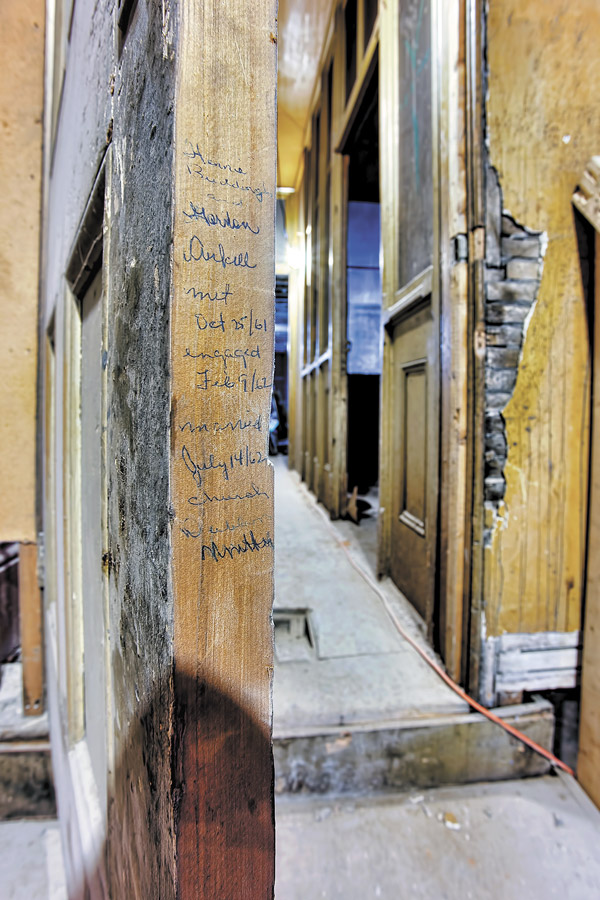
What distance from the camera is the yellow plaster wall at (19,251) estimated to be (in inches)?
79.4

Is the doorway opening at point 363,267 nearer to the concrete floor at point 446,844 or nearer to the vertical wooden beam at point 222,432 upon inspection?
the concrete floor at point 446,844

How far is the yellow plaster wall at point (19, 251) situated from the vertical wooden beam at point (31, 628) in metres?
0.12

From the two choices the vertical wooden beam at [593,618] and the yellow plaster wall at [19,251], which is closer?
the vertical wooden beam at [593,618]

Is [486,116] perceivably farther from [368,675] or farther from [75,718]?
[75,718]

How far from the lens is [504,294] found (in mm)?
1537

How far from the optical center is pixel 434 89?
5.73 feet

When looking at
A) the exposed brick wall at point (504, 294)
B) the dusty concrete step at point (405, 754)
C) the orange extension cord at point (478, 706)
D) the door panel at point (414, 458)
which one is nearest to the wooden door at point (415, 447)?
the door panel at point (414, 458)

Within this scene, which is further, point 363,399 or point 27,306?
point 363,399

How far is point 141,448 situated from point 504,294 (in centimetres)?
142

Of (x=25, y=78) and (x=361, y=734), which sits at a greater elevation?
(x=25, y=78)

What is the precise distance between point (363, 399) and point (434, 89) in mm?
4636

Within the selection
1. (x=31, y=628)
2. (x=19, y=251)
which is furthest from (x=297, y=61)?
(x=31, y=628)

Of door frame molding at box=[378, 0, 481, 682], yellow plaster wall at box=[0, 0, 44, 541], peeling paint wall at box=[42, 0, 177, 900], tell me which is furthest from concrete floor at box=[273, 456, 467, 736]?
yellow plaster wall at box=[0, 0, 44, 541]

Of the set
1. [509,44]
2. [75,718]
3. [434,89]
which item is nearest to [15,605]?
[75,718]
